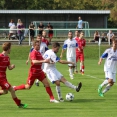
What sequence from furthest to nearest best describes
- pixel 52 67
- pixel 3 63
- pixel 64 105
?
pixel 52 67
pixel 64 105
pixel 3 63

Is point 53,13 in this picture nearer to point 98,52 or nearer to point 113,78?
point 98,52

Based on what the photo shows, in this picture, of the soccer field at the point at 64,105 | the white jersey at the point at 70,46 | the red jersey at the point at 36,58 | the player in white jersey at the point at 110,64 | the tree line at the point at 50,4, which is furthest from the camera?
the tree line at the point at 50,4

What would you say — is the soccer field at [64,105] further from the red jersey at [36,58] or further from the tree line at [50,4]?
the tree line at [50,4]

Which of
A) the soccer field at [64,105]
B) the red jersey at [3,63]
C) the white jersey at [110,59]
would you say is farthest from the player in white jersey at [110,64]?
the red jersey at [3,63]

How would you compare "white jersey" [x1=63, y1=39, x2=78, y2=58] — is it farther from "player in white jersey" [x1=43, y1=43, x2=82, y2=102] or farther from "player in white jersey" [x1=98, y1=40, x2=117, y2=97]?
"player in white jersey" [x1=43, y1=43, x2=82, y2=102]

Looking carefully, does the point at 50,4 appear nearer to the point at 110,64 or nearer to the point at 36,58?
the point at 110,64


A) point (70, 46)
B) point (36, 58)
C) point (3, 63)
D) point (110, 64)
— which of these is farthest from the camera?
point (70, 46)

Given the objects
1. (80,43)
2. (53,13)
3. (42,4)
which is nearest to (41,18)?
(53,13)

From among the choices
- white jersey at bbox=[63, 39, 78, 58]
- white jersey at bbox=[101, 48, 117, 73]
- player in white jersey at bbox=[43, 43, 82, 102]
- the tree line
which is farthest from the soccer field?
the tree line

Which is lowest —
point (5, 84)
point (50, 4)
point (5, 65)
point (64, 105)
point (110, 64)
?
point (64, 105)

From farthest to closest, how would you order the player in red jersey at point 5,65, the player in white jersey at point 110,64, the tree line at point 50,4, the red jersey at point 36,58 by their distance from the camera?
the tree line at point 50,4 < the player in white jersey at point 110,64 < the red jersey at point 36,58 < the player in red jersey at point 5,65

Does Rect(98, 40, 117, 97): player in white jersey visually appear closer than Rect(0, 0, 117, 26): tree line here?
Yes

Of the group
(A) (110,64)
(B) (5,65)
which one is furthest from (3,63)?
(A) (110,64)

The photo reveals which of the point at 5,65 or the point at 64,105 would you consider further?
the point at 64,105
